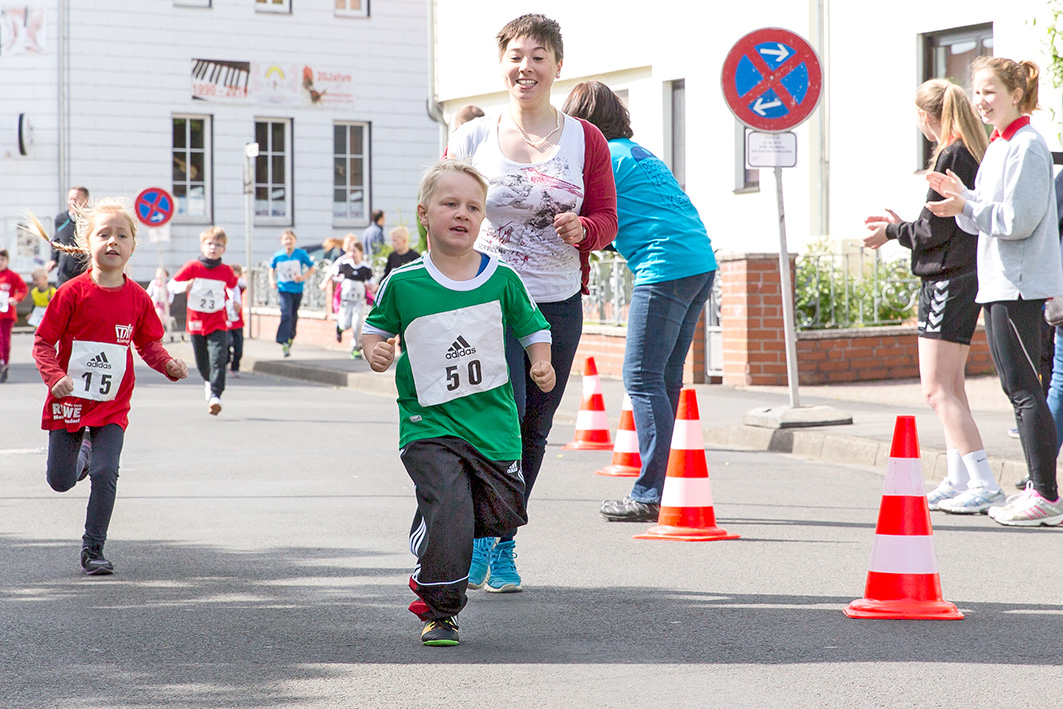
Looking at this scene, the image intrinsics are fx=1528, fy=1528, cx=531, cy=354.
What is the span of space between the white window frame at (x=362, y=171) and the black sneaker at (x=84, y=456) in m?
29.0

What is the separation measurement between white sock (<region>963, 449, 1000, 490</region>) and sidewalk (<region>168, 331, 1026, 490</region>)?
3.56ft

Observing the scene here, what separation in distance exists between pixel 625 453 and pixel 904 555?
433 cm

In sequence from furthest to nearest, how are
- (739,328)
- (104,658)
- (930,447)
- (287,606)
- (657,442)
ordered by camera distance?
(739,328)
(930,447)
(657,442)
(287,606)
(104,658)

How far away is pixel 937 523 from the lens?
7.24 metres

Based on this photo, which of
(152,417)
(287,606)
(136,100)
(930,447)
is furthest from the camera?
(136,100)

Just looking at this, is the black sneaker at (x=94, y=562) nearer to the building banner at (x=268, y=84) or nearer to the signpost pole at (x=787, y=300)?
the signpost pole at (x=787, y=300)

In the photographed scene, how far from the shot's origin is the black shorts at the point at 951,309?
7309 millimetres

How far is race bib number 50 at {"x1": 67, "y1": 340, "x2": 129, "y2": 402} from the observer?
6254mm

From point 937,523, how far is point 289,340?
50.0 feet

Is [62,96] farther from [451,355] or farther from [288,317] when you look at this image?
[451,355]

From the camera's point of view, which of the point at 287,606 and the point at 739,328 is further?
the point at 739,328

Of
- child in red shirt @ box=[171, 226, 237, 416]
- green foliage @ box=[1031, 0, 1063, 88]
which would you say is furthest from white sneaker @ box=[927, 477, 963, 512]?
child in red shirt @ box=[171, 226, 237, 416]

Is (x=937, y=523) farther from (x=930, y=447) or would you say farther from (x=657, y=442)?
(x=930, y=447)

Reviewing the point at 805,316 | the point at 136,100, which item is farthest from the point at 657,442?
A: the point at 136,100
